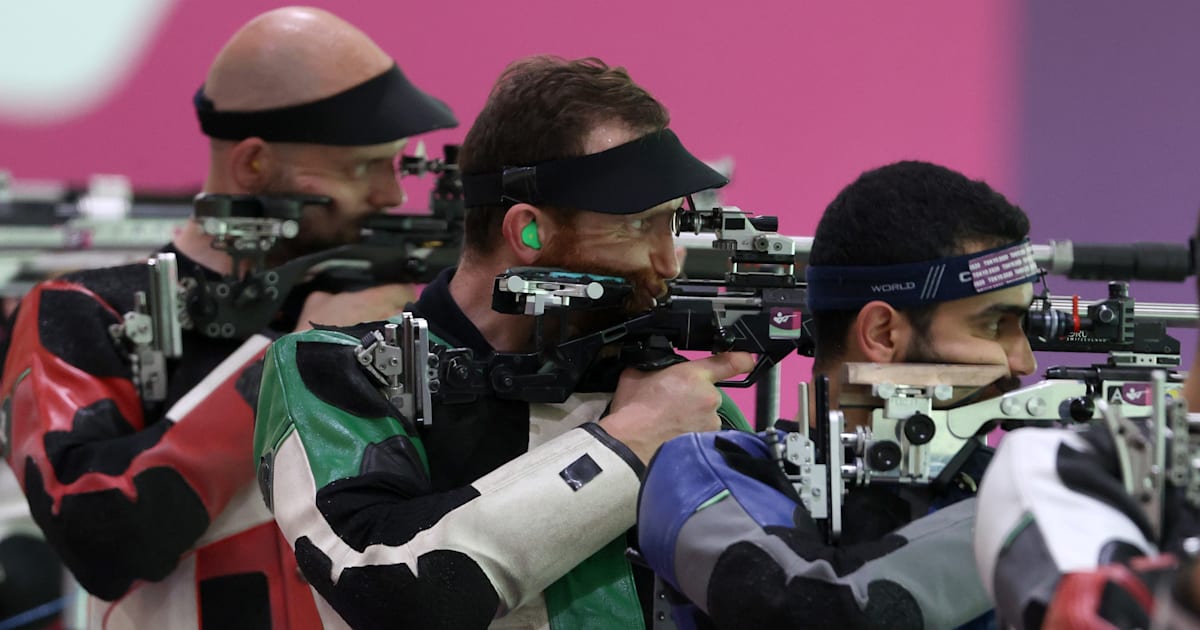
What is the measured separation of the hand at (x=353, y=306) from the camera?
2.67 m

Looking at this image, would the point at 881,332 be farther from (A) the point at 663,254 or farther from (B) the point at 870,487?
(A) the point at 663,254

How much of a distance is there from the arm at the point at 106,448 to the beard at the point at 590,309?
780 millimetres

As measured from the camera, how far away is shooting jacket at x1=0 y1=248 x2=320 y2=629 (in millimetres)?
2465

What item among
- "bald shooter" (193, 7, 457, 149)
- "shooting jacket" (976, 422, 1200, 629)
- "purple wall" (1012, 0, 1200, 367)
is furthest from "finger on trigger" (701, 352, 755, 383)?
"purple wall" (1012, 0, 1200, 367)

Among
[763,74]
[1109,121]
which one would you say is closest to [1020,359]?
[763,74]

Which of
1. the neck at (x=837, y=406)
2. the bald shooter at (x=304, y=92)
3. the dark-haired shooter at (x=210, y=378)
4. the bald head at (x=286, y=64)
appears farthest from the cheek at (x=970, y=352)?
the bald head at (x=286, y=64)

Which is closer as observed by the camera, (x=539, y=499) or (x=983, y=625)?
(x=983, y=625)

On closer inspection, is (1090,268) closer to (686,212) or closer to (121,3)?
(686,212)

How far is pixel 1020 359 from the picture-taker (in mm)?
1695

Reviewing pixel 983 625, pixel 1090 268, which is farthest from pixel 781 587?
pixel 1090 268

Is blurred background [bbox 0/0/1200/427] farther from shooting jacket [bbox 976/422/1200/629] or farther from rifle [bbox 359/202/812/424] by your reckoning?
shooting jacket [bbox 976/422/1200/629]

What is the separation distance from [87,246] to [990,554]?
3252 millimetres

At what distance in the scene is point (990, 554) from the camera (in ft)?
4.00

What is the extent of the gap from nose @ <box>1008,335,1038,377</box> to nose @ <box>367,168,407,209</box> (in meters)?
1.50
